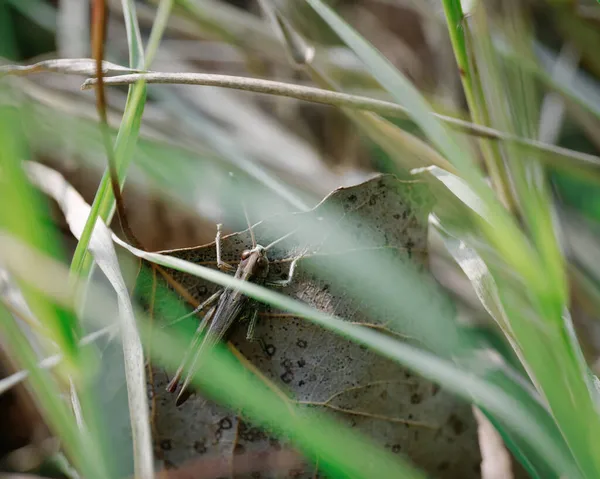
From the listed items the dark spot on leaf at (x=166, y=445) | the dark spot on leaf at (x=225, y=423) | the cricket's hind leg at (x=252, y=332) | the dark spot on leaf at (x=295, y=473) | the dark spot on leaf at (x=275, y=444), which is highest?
the cricket's hind leg at (x=252, y=332)

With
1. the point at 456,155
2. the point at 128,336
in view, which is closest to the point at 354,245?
the point at 456,155

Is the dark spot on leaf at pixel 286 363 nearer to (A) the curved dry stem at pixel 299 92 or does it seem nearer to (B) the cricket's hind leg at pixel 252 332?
(B) the cricket's hind leg at pixel 252 332

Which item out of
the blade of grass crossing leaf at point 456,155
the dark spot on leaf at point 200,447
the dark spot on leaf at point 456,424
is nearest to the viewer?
the blade of grass crossing leaf at point 456,155

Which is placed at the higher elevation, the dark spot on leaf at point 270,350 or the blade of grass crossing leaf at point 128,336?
the blade of grass crossing leaf at point 128,336

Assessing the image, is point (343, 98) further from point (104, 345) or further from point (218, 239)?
point (104, 345)

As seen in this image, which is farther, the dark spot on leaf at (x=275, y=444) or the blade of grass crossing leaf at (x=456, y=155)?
the dark spot on leaf at (x=275, y=444)

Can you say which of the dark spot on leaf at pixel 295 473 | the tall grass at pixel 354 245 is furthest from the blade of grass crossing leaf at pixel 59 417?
the dark spot on leaf at pixel 295 473

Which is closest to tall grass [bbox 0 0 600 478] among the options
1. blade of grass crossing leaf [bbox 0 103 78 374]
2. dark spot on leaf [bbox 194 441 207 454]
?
blade of grass crossing leaf [bbox 0 103 78 374]
